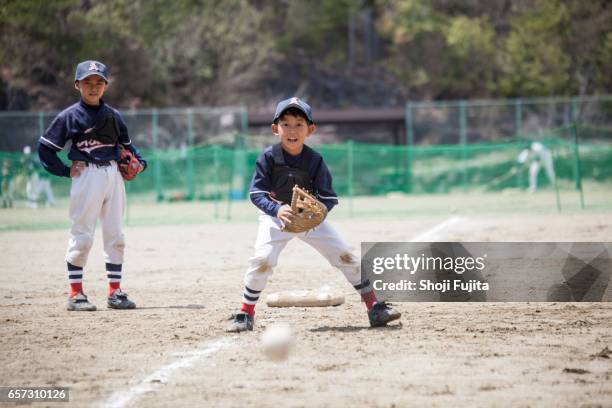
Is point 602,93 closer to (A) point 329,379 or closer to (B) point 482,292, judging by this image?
(B) point 482,292

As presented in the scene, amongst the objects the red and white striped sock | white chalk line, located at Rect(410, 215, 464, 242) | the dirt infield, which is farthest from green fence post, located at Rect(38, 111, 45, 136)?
the red and white striped sock

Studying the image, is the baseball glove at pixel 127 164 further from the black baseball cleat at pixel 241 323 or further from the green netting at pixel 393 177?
the green netting at pixel 393 177

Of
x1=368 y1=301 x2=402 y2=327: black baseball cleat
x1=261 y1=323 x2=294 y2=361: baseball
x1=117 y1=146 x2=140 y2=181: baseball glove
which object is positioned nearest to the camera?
x1=261 y1=323 x2=294 y2=361: baseball

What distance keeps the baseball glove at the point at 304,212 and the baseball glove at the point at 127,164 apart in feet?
7.63

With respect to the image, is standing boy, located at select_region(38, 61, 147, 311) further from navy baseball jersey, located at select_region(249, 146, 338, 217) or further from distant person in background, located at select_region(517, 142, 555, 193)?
distant person in background, located at select_region(517, 142, 555, 193)

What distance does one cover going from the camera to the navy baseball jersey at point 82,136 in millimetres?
8328

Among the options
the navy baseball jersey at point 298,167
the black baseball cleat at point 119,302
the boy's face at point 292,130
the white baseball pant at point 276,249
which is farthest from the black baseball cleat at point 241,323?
the black baseball cleat at point 119,302

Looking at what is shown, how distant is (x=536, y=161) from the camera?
27703 millimetres

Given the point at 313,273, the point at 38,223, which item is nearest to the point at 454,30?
the point at 38,223

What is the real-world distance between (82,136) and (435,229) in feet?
31.0

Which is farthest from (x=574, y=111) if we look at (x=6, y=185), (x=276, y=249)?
(x=276, y=249)

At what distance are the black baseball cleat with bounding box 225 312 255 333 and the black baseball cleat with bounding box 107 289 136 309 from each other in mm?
1788

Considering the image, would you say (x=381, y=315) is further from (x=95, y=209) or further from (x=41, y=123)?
(x=41, y=123)

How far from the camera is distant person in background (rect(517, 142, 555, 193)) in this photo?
26859mm
